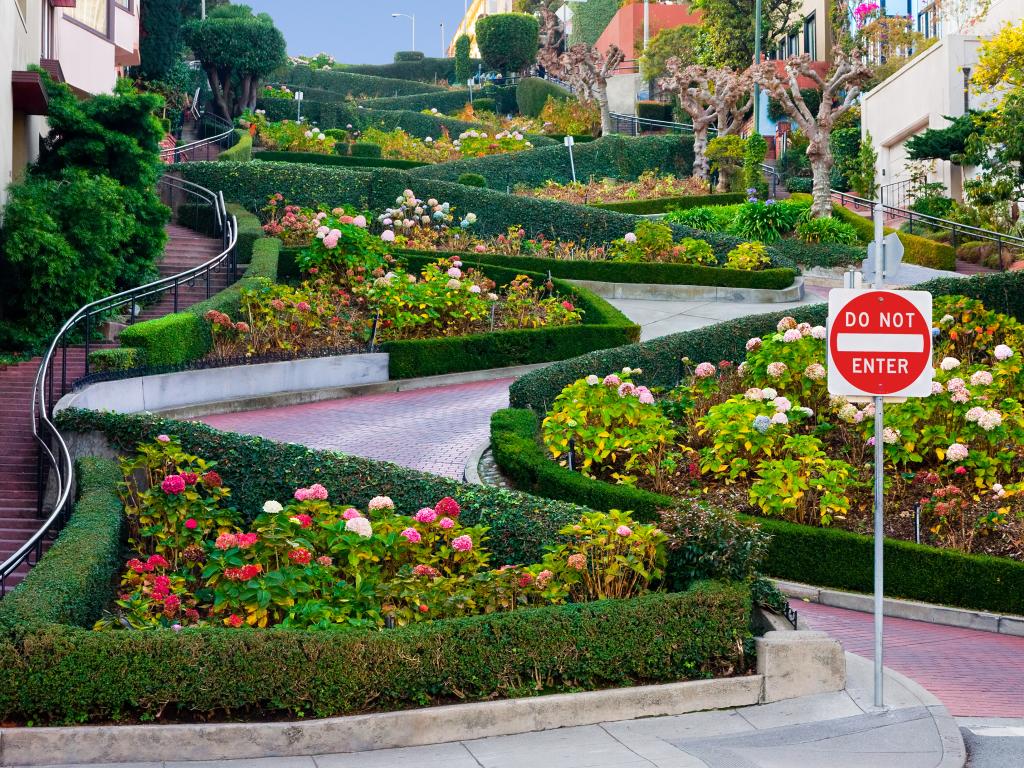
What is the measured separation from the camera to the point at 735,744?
7641 mm

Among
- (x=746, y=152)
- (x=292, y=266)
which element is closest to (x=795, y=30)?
(x=746, y=152)

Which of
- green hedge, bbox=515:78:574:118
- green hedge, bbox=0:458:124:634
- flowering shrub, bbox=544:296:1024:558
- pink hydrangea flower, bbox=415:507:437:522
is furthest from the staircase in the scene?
green hedge, bbox=515:78:574:118

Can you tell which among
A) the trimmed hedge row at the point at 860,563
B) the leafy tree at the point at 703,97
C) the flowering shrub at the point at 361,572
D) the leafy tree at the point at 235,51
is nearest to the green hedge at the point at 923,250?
the leafy tree at the point at 703,97

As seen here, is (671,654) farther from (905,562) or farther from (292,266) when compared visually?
(292,266)

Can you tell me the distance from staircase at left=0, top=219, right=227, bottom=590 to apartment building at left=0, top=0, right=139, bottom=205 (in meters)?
3.15

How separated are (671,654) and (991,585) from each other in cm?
361

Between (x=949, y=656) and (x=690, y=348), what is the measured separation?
7.46 meters

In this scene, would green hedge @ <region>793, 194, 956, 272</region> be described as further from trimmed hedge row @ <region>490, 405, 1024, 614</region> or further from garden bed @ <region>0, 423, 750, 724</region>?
garden bed @ <region>0, 423, 750, 724</region>

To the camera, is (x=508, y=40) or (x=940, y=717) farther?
(x=508, y=40)

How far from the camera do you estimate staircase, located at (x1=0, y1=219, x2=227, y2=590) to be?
12.2 meters

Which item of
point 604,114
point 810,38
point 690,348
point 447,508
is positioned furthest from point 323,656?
point 810,38

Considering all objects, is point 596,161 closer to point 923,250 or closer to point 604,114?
point 604,114

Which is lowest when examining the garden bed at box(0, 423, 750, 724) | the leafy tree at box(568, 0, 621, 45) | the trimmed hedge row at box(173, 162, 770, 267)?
the garden bed at box(0, 423, 750, 724)

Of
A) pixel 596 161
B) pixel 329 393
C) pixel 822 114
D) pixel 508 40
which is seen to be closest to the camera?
pixel 329 393
